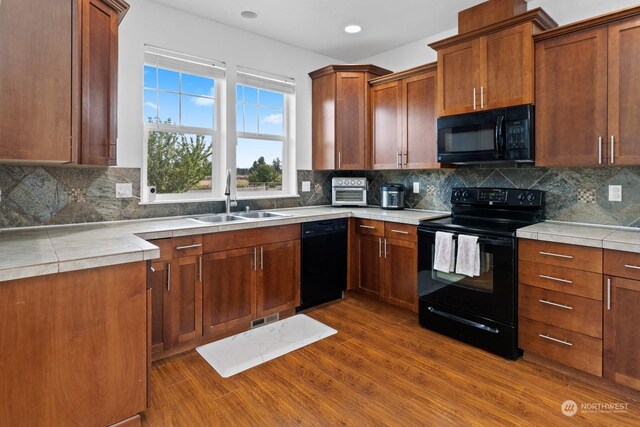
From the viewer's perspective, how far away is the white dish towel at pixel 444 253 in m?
2.70

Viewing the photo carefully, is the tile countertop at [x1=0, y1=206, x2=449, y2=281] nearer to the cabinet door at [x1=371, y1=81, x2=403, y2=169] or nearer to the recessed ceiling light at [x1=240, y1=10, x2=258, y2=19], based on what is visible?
the cabinet door at [x1=371, y1=81, x2=403, y2=169]

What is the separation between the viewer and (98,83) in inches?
79.4

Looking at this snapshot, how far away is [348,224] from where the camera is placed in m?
3.63

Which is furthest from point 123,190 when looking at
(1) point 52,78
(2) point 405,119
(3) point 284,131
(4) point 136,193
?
(2) point 405,119

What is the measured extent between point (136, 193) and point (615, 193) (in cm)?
363

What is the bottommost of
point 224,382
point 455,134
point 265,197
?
point 224,382

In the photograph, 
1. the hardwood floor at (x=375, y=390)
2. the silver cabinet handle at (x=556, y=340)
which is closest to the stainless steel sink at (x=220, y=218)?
the hardwood floor at (x=375, y=390)

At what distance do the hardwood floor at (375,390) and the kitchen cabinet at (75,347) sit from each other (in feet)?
→ 1.01

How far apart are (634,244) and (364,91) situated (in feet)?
8.82

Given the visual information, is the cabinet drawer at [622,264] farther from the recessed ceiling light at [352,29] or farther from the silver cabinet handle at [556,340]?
the recessed ceiling light at [352,29]

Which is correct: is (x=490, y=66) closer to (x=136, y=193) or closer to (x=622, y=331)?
(x=622, y=331)

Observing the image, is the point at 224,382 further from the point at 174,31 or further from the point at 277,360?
the point at 174,31

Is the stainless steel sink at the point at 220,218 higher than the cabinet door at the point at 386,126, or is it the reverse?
the cabinet door at the point at 386,126

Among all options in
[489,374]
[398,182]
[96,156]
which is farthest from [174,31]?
[489,374]
